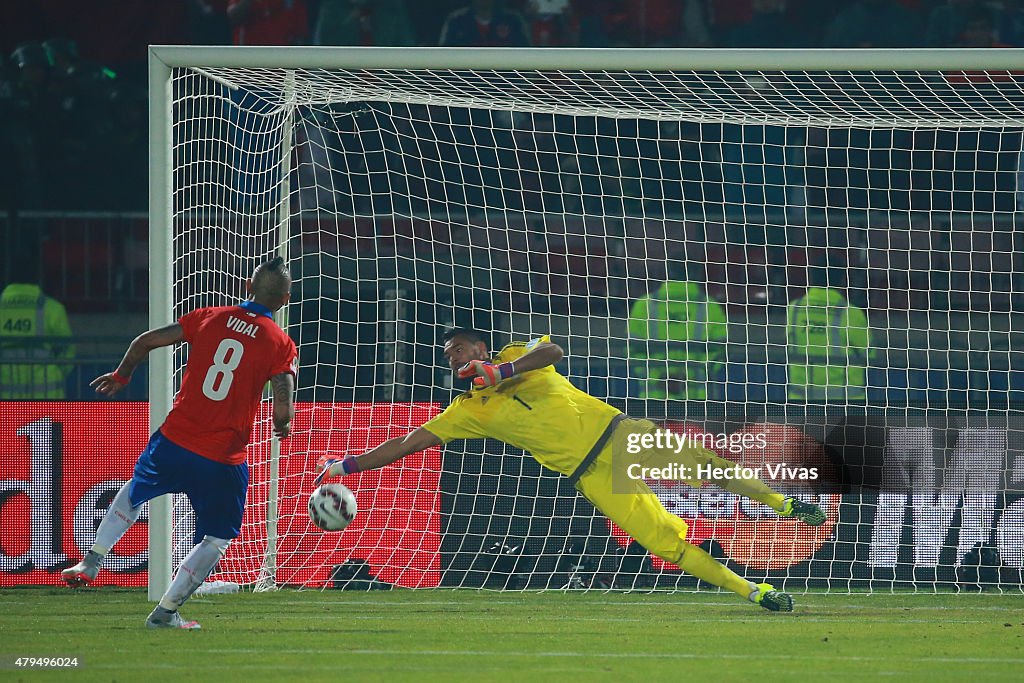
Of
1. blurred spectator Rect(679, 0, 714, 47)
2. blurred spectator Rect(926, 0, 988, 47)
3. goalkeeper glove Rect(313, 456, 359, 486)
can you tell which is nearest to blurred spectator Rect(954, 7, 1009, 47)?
blurred spectator Rect(926, 0, 988, 47)

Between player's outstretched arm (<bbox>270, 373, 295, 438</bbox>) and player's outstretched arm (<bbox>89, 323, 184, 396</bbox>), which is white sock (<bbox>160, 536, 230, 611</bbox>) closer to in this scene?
player's outstretched arm (<bbox>270, 373, 295, 438</bbox>)

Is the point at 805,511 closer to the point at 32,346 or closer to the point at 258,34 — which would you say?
the point at 32,346

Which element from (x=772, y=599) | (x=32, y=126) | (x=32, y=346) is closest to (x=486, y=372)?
(x=772, y=599)

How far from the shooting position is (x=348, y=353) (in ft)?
31.6

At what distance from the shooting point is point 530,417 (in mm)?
7246

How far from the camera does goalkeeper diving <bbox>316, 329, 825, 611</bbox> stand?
6992mm

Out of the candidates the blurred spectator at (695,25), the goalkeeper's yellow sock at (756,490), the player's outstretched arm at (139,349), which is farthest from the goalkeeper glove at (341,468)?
the blurred spectator at (695,25)

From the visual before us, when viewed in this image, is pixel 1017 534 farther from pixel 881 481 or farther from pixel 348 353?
pixel 348 353

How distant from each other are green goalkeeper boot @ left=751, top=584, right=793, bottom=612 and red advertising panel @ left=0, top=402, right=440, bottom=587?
2.23m

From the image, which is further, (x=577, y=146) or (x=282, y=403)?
(x=577, y=146)

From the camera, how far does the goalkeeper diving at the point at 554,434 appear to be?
6.99m

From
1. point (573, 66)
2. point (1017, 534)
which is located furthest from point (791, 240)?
point (573, 66)

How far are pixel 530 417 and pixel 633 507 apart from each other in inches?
28.9

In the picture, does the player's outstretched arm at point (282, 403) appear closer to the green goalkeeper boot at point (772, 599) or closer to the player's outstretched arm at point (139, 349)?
the player's outstretched arm at point (139, 349)
